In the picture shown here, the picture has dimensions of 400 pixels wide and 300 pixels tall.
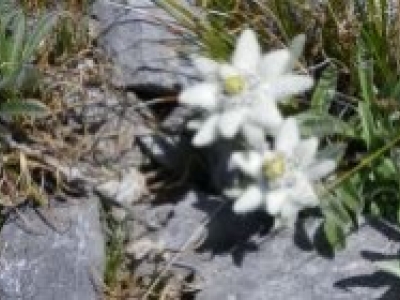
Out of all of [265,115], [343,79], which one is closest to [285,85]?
[265,115]

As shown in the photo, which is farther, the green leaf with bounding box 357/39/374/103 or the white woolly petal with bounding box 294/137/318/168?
the green leaf with bounding box 357/39/374/103

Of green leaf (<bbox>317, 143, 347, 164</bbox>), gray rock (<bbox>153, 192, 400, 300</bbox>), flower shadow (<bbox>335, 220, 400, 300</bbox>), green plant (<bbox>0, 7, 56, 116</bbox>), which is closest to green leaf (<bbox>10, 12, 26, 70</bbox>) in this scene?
green plant (<bbox>0, 7, 56, 116</bbox>)

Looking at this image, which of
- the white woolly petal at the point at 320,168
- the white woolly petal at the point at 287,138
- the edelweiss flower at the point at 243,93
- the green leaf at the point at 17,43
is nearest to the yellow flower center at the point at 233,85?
the edelweiss flower at the point at 243,93

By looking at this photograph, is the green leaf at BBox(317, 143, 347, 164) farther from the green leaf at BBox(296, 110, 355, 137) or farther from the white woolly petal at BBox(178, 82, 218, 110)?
the white woolly petal at BBox(178, 82, 218, 110)

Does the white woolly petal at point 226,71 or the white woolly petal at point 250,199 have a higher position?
the white woolly petal at point 226,71

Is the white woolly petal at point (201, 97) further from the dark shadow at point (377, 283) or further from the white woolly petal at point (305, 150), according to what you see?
the dark shadow at point (377, 283)

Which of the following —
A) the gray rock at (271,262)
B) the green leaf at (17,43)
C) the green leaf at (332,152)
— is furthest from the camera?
the green leaf at (17,43)

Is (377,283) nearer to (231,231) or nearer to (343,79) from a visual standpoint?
(231,231)

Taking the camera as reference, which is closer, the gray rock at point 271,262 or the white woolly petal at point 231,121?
the white woolly petal at point 231,121
